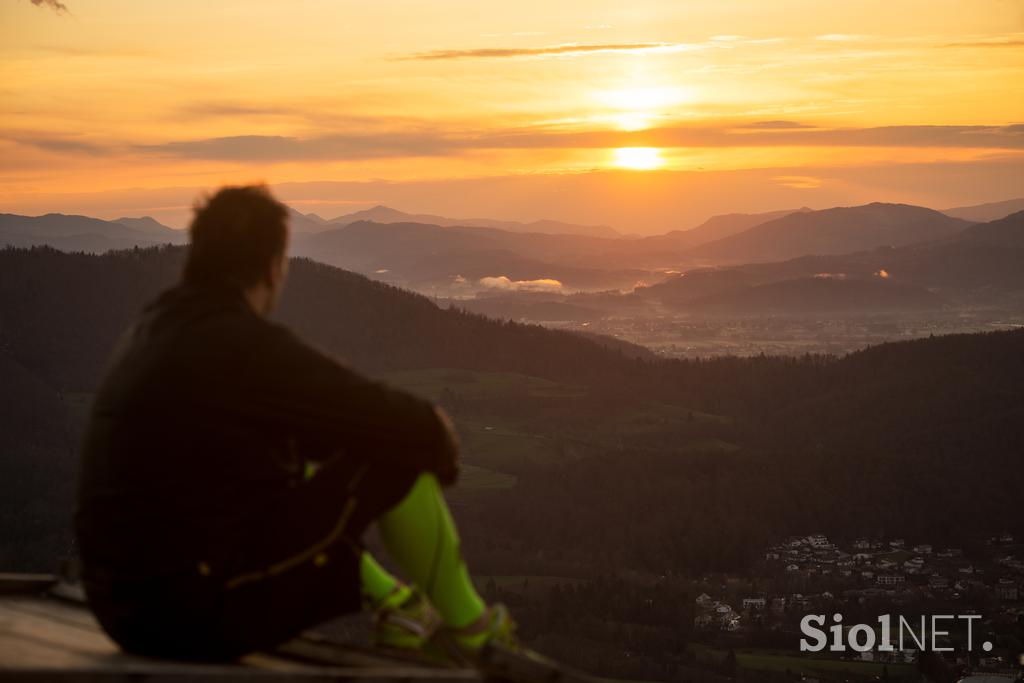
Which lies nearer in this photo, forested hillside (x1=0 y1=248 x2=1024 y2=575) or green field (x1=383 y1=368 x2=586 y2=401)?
forested hillside (x1=0 y1=248 x2=1024 y2=575)

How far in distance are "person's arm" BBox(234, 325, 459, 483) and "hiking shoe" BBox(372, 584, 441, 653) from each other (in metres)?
0.90

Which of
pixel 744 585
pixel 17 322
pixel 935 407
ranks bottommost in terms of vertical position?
pixel 744 585

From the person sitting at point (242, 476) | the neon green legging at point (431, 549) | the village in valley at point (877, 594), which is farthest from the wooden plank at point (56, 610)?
the village in valley at point (877, 594)

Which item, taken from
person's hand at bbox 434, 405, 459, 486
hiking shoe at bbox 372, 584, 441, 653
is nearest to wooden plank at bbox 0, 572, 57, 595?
hiking shoe at bbox 372, 584, 441, 653

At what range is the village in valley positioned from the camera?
6250 cm

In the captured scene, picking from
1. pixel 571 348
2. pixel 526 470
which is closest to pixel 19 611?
pixel 526 470

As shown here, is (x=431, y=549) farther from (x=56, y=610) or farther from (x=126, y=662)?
(x=56, y=610)

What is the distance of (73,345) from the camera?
135 meters

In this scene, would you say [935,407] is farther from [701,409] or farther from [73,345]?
[73,345]

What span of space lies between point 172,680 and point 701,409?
154 meters

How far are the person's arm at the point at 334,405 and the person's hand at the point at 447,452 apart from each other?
0.03 meters

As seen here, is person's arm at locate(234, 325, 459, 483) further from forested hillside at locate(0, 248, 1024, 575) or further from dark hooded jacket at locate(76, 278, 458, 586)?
forested hillside at locate(0, 248, 1024, 575)

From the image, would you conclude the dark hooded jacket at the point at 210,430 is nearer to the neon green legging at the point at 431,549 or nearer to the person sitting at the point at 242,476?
the person sitting at the point at 242,476

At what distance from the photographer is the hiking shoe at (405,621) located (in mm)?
6402
